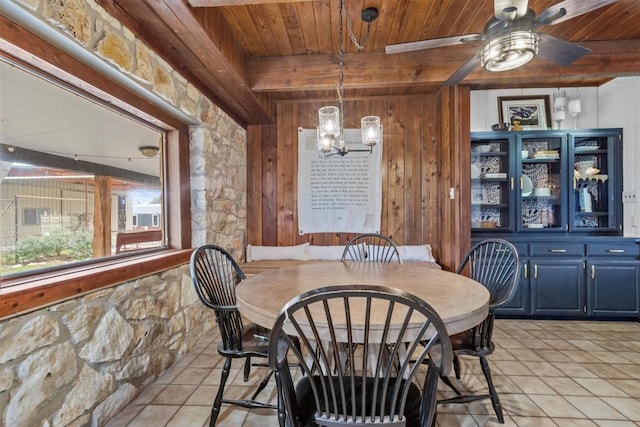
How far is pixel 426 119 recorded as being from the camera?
11.5 feet

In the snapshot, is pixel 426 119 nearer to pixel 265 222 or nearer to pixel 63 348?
pixel 265 222

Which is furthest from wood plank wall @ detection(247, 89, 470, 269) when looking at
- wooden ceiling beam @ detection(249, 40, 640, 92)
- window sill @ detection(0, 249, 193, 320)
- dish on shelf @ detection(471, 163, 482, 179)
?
window sill @ detection(0, 249, 193, 320)

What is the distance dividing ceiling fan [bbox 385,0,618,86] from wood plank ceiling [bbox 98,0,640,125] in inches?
26.6

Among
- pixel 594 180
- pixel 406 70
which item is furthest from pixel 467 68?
pixel 594 180

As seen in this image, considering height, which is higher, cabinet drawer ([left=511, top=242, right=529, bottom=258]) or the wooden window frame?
the wooden window frame

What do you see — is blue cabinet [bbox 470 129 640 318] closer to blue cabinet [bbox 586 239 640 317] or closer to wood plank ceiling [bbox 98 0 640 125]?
blue cabinet [bbox 586 239 640 317]

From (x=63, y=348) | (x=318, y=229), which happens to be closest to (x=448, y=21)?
(x=318, y=229)

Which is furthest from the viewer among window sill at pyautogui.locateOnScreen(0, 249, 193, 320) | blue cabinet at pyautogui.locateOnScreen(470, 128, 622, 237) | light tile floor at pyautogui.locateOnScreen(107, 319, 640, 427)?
blue cabinet at pyautogui.locateOnScreen(470, 128, 622, 237)

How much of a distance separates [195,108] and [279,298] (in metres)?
1.82

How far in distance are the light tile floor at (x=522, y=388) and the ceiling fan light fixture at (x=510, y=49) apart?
1927 millimetres

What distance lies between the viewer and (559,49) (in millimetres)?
1680

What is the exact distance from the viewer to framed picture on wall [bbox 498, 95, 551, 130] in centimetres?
339

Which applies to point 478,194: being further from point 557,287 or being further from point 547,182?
point 557,287

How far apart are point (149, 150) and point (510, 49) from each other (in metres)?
2.36
